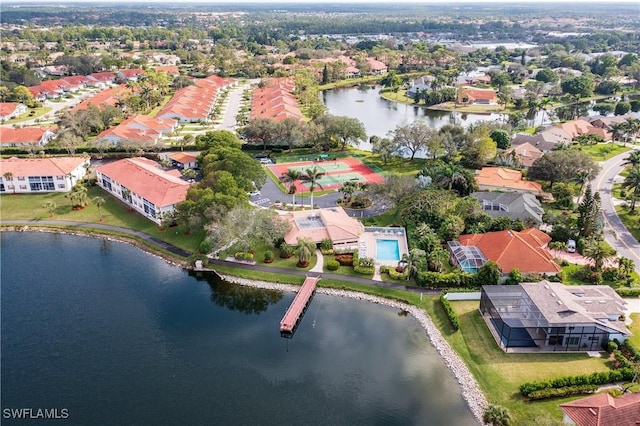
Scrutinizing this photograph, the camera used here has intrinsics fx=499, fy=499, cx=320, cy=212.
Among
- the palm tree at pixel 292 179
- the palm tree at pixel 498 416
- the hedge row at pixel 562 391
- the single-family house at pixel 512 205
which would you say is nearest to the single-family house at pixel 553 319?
the hedge row at pixel 562 391

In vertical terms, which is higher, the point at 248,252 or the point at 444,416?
the point at 248,252

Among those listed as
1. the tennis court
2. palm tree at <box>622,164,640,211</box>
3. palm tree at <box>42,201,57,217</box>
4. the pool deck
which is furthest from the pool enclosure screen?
palm tree at <box>42,201,57,217</box>

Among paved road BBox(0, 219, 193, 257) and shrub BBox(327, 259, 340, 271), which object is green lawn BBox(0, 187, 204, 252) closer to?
paved road BBox(0, 219, 193, 257)

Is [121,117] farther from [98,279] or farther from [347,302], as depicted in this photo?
[347,302]

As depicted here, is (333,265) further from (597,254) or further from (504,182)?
(504,182)

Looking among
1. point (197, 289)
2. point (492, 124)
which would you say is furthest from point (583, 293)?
point (492, 124)

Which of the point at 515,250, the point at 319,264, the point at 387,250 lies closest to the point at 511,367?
the point at 515,250
